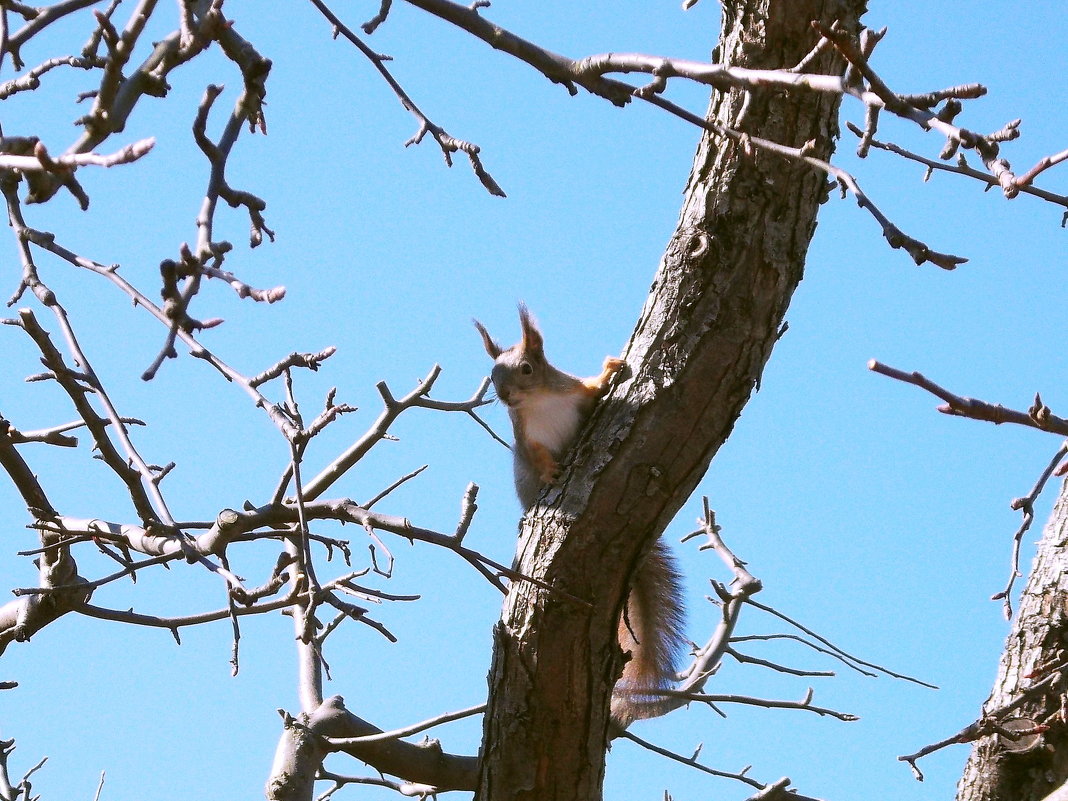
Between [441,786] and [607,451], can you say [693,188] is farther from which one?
[441,786]

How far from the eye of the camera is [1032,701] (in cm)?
361

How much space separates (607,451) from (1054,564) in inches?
67.1

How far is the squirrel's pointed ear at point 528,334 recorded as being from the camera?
4633 mm

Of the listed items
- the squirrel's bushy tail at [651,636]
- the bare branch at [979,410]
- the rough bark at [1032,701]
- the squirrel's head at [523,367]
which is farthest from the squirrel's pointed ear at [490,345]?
the bare branch at [979,410]

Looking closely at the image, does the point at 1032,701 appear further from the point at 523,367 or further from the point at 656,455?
the point at 523,367

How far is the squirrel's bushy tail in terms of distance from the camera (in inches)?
146

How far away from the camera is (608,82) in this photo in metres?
2.02

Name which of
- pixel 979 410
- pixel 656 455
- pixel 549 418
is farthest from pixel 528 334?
pixel 979 410

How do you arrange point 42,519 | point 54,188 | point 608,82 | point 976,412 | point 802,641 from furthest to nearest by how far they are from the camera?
point 802,641
point 42,519
point 608,82
point 54,188
point 976,412

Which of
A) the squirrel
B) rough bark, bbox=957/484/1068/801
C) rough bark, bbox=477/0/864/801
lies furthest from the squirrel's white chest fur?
rough bark, bbox=957/484/1068/801

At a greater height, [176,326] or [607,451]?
[607,451]

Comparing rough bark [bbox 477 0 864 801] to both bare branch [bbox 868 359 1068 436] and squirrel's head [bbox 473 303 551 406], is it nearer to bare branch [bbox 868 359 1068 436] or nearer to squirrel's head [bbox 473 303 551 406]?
squirrel's head [bbox 473 303 551 406]

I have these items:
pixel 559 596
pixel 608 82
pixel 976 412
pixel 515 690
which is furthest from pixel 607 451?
pixel 976 412

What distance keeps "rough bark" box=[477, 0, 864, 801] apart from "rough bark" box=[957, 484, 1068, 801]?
1301mm
